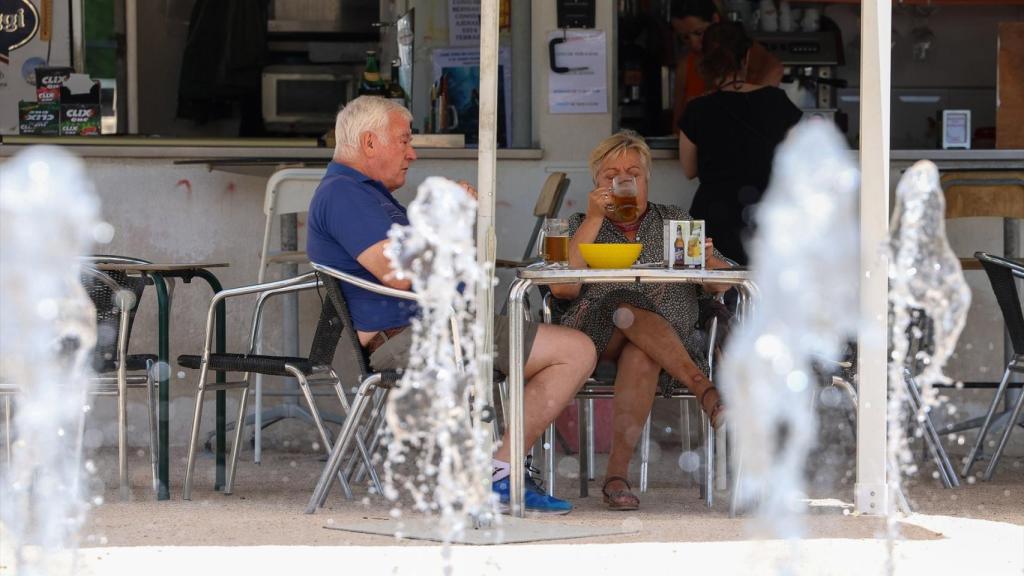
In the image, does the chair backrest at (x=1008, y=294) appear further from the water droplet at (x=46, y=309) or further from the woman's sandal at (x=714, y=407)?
the water droplet at (x=46, y=309)

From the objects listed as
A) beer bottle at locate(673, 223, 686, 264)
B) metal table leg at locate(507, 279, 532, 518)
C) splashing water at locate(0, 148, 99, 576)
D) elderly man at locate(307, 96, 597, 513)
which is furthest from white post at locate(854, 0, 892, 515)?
splashing water at locate(0, 148, 99, 576)

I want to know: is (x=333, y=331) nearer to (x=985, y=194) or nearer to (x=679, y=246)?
(x=679, y=246)

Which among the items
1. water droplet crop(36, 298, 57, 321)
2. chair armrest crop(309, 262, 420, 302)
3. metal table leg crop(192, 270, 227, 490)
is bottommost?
metal table leg crop(192, 270, 227, 490)

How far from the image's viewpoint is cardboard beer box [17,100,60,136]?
6.17 meters

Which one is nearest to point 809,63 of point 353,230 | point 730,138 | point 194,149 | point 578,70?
point 578,70

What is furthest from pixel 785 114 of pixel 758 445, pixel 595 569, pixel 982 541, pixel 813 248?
pixel 595 569

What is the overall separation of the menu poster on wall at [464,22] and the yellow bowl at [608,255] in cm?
290

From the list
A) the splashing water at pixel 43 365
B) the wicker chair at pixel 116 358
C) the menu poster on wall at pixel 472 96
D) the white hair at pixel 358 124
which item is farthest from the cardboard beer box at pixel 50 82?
the white hair at pixel 358 124

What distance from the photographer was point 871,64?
13.6ft

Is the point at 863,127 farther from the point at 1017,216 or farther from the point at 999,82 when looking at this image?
the point at 999,82

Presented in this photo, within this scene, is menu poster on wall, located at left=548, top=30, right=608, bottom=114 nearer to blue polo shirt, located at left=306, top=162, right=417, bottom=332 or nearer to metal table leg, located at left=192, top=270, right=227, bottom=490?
metal table leg, located at left=192, top=270, right=227, bottom=490

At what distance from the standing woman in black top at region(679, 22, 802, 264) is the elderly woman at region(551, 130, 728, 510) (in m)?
0.78

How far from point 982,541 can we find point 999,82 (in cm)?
306

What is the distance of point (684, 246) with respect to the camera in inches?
164
